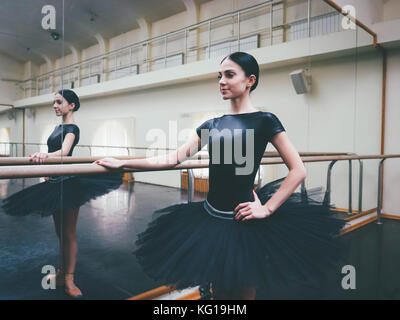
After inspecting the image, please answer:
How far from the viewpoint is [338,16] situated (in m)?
3.09

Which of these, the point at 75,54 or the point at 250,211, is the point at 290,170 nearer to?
the point at 250,211

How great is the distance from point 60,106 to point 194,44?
3.44 feet

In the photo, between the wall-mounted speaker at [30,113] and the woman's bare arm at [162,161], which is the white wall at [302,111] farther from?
the woman's bare arm at [162,161]

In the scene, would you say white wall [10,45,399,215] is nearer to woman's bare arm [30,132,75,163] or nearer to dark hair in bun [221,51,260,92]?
woman's bare arm [30,132,75,163]

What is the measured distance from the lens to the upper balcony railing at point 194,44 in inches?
47.2

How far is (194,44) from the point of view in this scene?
6.40 feet

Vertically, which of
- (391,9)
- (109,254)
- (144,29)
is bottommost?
(109,254)

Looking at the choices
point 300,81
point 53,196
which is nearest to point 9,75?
point 53,196

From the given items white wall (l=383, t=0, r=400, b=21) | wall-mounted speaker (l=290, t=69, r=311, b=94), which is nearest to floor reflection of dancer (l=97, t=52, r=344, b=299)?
wall-mounted speaker (l=290, t=69, r=311, b=94)

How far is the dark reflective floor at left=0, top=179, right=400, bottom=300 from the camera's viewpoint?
1.32m
